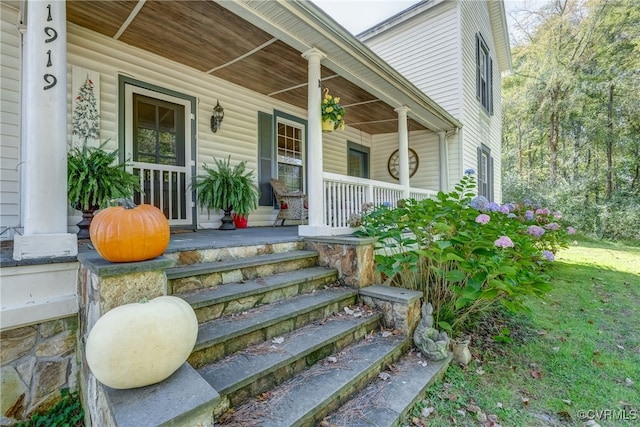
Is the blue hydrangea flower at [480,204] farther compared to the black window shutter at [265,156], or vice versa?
the black window shutter at [265,156]

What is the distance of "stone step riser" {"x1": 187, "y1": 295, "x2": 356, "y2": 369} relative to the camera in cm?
160

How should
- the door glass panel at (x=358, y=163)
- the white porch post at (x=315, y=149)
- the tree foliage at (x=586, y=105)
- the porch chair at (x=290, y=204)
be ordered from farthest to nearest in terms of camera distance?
the tree foliage at (x=586, y=105)
the door glass panel at (x=358, y=163)
the porch chair at (x=290, y=204)
the white porch post at (x=315, y=149)

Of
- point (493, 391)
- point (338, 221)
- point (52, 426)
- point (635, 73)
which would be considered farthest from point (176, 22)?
point (635, 73)

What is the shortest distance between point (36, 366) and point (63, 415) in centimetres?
34

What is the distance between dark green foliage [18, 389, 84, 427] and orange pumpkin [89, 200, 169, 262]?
3.51 feet

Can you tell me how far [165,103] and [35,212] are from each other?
9.09 ft

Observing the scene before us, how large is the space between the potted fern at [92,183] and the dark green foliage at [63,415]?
1.54 metres

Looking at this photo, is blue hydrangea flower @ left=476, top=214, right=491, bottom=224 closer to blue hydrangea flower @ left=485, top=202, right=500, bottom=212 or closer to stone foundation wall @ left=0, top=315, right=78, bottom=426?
blue hydrangea flower @ left=485, top=202, right=500, bottom=212

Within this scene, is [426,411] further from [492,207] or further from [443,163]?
[443,163]

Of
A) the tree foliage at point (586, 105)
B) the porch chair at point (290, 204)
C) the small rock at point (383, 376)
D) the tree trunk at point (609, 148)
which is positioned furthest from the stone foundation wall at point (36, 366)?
the tree trunk at point (609, 148)

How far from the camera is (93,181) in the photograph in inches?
103

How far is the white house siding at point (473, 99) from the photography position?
708cm

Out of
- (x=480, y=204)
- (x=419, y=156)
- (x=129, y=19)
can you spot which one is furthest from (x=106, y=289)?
(x=419, y=156)

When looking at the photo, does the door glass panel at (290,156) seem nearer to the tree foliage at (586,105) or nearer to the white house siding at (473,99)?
the white house siding at (473,99)
